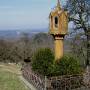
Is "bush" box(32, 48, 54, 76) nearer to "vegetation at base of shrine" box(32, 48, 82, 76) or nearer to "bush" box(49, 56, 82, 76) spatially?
"vegetation at base of shrine" box(32, 48, 82, 76)

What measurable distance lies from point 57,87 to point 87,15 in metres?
8.39

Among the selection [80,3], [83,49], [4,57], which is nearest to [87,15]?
[80,3]

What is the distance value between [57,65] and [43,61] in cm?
214

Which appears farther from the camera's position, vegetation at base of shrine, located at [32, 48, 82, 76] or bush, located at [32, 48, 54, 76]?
bush, located at [32, 48, 54, 76]

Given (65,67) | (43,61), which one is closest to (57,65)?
(65,67)

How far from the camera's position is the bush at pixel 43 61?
20422 millimetres

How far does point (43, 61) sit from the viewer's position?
67.7 ft

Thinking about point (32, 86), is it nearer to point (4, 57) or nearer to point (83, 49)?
point (83, 49)

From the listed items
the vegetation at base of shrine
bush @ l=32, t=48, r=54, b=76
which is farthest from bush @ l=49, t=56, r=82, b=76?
bush @ l=32, t=48, r=54, b=76

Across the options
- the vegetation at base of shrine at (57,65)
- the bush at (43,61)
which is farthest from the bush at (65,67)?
the bush at (43,61)

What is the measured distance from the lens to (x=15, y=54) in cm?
5153

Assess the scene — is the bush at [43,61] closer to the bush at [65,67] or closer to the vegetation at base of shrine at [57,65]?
the vegetation at base of shrine at [57,65]

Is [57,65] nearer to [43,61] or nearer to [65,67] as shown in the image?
[65,67]

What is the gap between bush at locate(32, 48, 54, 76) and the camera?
20422mm
